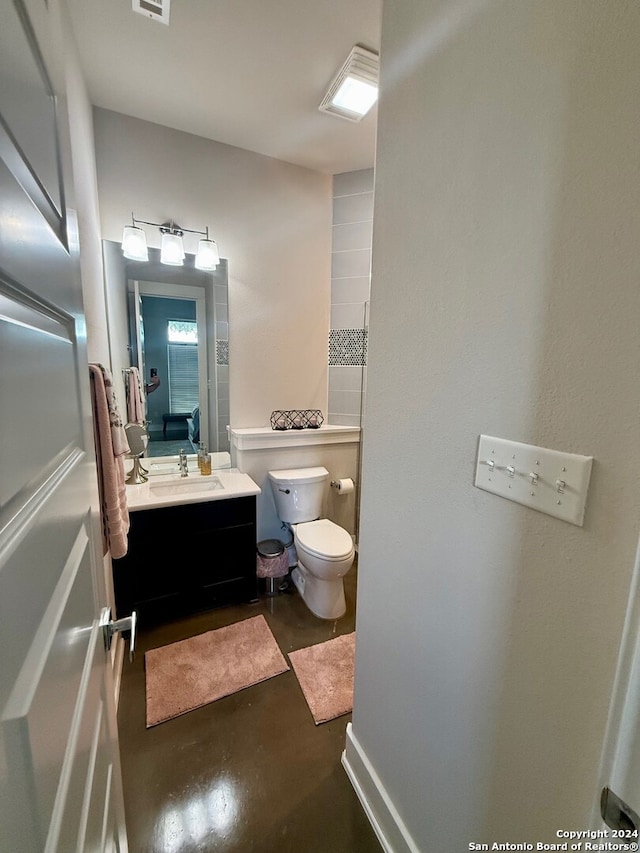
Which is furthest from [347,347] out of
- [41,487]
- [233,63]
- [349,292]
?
[41,487]

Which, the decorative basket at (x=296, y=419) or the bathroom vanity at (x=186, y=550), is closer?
the bathroom vanity at (x=186, y=550)

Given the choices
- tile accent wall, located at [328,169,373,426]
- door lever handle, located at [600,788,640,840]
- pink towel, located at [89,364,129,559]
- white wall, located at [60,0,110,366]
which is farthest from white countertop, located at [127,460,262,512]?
door lever handle, located at [600,788,640,840]

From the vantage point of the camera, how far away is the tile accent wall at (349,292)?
236 centimetres

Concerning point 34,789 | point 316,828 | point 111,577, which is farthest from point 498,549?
point 111,577

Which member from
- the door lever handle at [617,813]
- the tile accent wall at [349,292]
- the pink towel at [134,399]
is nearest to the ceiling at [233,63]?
the tile accent wall at [349,292]

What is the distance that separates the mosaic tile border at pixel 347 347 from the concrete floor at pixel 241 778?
1.88 meters

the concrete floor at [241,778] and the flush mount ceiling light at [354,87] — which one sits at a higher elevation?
the flush mount ceiling light at [354,87]

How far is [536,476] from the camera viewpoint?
636 millimetres

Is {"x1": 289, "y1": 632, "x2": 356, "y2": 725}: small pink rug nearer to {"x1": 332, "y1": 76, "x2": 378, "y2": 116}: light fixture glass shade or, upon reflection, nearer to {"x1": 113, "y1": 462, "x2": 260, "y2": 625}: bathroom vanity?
{"x1": 113, "y1": 462, "x2": 260, "y2": 625}: bathroom vanity

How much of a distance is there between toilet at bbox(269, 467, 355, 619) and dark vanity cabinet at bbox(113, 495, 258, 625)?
0.28 metres

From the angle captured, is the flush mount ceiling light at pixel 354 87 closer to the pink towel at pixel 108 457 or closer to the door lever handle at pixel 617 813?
the pink towel at pixel 108 457

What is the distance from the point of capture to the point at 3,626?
0.31 metres

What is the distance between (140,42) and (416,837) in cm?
292

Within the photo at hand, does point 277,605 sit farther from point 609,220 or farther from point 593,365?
point 609,220
